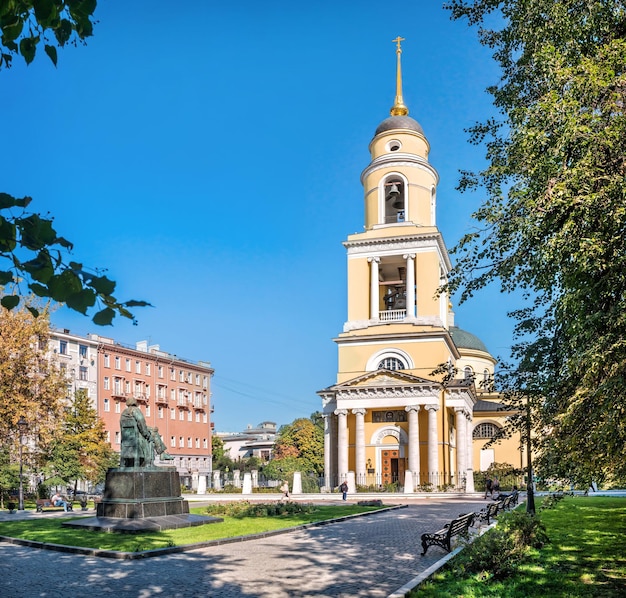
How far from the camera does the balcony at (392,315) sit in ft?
161

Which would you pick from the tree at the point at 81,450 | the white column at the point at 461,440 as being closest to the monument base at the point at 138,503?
the tree at the point at 81,450

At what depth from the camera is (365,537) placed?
1797 centimetres

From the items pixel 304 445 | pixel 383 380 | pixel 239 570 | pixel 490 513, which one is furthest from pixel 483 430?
pixel 239 570

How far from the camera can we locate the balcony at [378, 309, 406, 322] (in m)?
49.1

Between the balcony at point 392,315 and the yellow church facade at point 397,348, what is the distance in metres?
0.07

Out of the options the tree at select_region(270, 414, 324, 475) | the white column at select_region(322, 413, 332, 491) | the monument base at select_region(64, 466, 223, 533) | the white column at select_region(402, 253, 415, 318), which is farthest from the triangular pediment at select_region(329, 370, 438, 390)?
the tree at select_region(270, 414, 324, 475)

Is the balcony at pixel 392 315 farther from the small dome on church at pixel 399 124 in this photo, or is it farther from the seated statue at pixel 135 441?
the seated statue at pixel 135 441

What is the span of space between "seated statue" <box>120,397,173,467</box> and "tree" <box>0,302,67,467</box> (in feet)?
47.0

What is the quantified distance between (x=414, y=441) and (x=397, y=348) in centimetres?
651

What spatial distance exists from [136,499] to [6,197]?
51.9ft

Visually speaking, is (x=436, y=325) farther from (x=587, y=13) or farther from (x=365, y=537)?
(x=587, y=13)

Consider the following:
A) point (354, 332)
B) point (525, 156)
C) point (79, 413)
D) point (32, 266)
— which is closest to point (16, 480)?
point (79, 413)

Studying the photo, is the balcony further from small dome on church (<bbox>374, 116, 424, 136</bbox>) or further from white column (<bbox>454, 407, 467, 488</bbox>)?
small dome on church (<bbox>374, 116, 424, 136</bbox>)

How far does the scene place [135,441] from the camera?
1931cm
